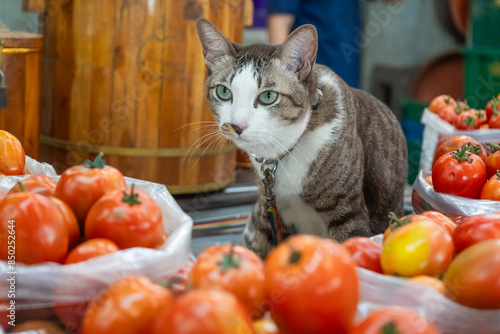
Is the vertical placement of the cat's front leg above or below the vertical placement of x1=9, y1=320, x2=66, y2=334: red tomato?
below

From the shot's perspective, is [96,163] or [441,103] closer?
[96,163]

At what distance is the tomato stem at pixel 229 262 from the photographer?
2.84 feet

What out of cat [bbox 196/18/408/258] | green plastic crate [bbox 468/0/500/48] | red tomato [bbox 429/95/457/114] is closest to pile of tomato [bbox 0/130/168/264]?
cat [bbox 196/18/408/258]

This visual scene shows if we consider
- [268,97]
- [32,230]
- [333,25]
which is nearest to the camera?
[32,230]

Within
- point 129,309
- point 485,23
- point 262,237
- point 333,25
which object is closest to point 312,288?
point 129,309

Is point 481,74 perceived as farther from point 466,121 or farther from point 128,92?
point 128,92

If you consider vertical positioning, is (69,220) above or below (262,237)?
above

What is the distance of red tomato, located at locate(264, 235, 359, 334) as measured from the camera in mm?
792

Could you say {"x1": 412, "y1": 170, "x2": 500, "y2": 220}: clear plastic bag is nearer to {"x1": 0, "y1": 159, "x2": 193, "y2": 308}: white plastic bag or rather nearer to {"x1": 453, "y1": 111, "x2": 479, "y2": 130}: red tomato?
{"x1": 453, "y1": 111, "x2": 479, "y2": 130}: red tomato

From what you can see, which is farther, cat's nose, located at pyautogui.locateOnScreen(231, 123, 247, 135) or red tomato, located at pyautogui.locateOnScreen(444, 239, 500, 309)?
cat's nose, located at pyautogui.locateOnScreen(231, 123, 247, 135)

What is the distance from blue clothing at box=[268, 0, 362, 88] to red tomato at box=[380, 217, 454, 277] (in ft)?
8.70

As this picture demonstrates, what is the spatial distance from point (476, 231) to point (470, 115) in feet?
4.44

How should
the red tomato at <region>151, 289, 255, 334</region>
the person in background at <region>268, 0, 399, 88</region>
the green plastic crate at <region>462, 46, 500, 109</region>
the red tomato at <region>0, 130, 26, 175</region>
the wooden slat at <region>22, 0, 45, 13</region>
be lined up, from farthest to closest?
the green plastic crate at <region>462, 46, 500, 109</region>, the person in background at <region>268, 0, 399, 88</region>, the wooden slat at <region>22, 0, 45, 13</region>, the red tomato at <region>0, 130, 26, 175</region>, the red tomato at <region>151, 289, 255, 334</region>

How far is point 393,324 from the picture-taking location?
0.75 metres
